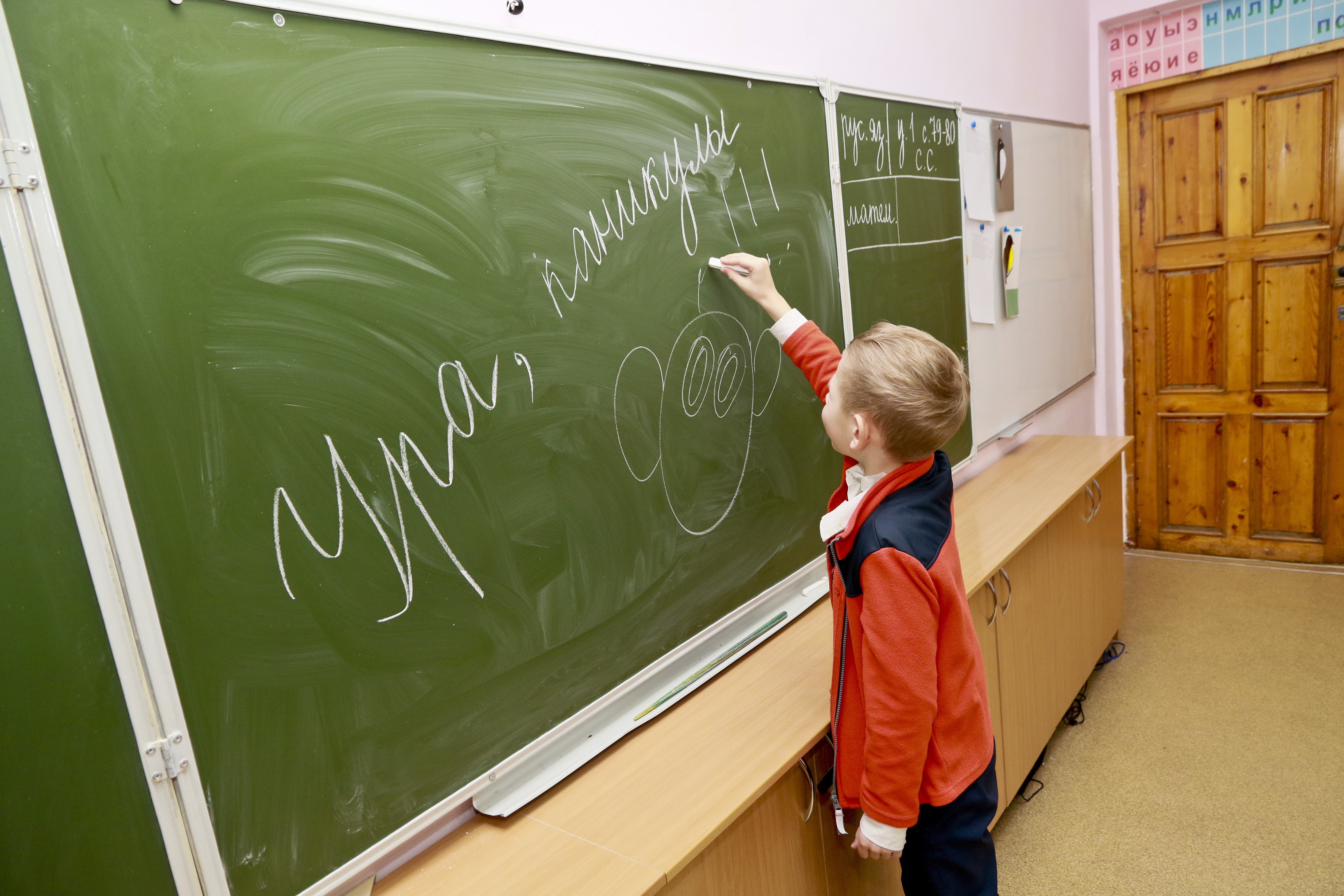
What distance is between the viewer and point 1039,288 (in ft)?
10.6

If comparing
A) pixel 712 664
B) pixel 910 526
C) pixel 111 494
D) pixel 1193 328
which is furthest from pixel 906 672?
pixel 1193 328

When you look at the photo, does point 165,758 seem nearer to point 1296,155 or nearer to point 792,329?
point 792,329

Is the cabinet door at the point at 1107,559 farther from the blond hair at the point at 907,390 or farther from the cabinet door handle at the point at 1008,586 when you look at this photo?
the blond hair at the point at 907,390

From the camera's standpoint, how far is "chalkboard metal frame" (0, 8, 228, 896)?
73 centimetres

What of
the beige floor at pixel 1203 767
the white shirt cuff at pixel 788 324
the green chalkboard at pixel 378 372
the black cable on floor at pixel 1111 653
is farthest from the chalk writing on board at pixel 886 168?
the black cable on floor at pixel 1111 653

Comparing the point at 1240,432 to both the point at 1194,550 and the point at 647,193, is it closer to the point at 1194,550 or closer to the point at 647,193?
the point at 1194,550

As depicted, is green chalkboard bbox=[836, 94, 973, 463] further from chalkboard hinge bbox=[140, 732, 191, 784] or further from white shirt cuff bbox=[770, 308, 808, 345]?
chalkboard hinge bbox=[140, 732, 191, 784]

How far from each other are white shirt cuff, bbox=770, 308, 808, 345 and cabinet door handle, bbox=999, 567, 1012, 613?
2.78ft

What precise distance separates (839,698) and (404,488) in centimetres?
77

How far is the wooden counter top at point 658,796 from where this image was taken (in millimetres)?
1064

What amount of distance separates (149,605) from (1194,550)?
4.67 m

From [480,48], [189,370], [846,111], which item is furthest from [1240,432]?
[189,370]

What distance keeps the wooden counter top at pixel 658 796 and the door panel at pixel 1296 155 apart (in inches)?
124

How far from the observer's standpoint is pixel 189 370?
2.76 ft
